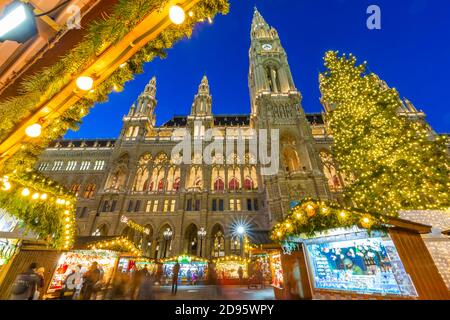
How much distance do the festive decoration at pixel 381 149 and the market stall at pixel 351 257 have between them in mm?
3385

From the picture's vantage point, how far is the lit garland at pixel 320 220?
516 cm

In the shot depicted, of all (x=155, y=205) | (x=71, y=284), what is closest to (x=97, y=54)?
(x=71, y=284)

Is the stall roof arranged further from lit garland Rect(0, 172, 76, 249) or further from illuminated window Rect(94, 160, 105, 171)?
illuminated window Rect(94, 160, 105, 171)

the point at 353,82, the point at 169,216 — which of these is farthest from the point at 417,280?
the point at 169,216

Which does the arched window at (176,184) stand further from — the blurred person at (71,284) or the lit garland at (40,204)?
the lit garland at (40,204)

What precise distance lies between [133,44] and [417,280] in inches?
297

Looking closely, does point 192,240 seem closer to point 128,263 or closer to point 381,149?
point 128,263

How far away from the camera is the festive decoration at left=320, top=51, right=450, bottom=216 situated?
8.02 meters

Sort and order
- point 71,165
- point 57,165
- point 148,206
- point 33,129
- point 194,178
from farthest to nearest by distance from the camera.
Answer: point 71,165 < point 57,165 < point 194,178 < point 148,206 < point 33,129

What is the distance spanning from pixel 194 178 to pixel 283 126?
15.5 metres

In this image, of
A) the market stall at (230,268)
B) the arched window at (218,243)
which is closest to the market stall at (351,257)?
the market stall at (230,268)

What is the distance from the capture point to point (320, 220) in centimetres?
623
